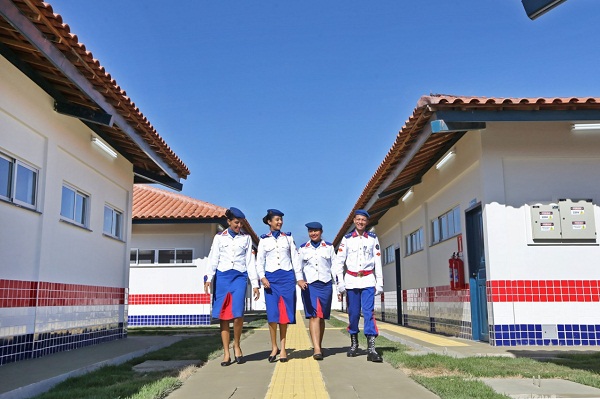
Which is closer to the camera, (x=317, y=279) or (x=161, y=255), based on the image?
(x=317, y=279)

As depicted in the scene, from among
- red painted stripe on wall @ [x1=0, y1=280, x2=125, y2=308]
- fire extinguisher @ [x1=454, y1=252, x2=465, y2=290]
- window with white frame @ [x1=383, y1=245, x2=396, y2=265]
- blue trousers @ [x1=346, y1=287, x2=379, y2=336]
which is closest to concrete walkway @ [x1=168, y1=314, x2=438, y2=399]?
blue trousers @ [x1=346, y1=287, x2=379, y2=336]

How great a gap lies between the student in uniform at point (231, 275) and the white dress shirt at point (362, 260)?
1.27m

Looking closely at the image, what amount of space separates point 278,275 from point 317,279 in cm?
59

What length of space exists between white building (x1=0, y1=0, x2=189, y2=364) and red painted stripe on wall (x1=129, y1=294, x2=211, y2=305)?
7.36 meters

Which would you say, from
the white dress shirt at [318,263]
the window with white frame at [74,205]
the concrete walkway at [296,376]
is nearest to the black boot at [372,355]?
the concrete walkway at [296,376]

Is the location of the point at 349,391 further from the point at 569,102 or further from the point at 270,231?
the point at 569,102

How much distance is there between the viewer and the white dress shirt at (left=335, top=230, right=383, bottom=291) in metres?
7.71

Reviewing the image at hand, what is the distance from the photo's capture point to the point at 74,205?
396 inches

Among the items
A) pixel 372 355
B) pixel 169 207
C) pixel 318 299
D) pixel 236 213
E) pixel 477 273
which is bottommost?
pixel 372 355

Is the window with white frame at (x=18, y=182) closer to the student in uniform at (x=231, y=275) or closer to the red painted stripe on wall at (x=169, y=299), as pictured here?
the student in uniform at (x=231, y=275)

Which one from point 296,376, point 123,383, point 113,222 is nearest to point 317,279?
point 296,376

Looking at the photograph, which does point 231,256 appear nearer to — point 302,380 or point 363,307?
point 363,307

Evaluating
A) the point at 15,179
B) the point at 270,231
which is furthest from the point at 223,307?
the point at 15,179

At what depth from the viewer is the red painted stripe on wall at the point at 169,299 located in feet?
64.6
